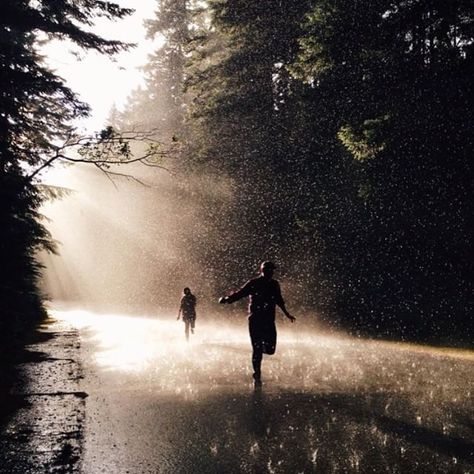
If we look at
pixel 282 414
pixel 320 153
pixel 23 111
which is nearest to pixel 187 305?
pixel 23 111

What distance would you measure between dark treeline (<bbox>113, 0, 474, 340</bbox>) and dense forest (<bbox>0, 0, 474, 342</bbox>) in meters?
0.06

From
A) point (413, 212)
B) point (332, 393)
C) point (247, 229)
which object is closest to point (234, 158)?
point (247, 229)

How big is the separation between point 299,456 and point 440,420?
2225 millimetres

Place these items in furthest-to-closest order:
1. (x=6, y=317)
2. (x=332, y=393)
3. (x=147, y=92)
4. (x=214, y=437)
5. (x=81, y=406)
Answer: (x=147, y=92), (x=6, y=317), (x=332, y=393), (x=81, y=406), (x=214, y=437)

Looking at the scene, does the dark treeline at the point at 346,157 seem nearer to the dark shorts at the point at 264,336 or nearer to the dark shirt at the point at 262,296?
→ the dark shirt at the point at 262,296

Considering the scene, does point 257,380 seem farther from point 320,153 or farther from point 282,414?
point 320,153

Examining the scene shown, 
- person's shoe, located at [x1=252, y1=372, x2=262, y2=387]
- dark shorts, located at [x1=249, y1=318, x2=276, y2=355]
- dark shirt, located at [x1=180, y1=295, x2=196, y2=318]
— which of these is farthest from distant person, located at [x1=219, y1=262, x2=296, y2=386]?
dark shirt, located at [x1=180, y1=295, x2=196, y2=318]

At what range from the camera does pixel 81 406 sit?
7.22 meters

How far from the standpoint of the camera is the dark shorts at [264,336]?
911cm

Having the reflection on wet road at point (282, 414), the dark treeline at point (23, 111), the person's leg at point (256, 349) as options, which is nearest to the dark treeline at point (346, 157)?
the dark treeline at point (23, 111)

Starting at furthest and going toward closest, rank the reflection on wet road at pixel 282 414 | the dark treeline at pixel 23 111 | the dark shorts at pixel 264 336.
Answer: the dark treeline at pixel 23 111 < the dark shorts at pixel 264 336 < the reflection on wet road at pixel 282 414

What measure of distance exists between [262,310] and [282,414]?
2.74 meters

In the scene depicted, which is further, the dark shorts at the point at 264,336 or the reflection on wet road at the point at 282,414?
the dark shorts at the point at 264,336

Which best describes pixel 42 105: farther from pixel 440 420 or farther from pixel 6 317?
pixel 440 420
